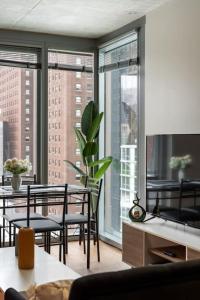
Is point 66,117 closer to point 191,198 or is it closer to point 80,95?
point 80,95

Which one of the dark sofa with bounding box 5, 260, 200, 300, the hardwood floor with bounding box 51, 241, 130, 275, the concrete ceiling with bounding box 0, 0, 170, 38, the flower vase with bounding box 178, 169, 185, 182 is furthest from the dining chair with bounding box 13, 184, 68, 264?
the dark sofa with bounding box 5, 260, 200, 300

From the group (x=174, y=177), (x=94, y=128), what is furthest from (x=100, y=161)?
(x=174, y=177)

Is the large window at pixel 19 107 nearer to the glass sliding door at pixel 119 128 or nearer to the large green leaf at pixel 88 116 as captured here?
the large green leaf at pixel 88 116

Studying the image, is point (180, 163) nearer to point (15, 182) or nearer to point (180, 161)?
point (180, 161)

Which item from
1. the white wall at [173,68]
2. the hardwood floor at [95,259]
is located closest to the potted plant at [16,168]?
the hardwood floor at [95,259]

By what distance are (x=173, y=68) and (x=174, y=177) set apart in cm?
114

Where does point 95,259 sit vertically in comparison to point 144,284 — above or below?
below

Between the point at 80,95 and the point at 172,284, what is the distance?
15.4 ft

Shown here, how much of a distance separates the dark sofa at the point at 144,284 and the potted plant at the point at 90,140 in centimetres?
395

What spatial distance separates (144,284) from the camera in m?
1.48

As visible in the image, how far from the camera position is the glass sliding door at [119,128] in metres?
5.35

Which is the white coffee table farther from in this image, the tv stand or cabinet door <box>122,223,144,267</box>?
cabinet door <box>122,223,144,267</box>

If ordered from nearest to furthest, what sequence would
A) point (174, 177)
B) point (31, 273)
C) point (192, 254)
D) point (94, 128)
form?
1. point (31, 273)
2. point (192, 254)
3. point (174, 177)
4. point (94, 128)

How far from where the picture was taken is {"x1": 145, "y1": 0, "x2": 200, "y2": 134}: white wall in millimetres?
4082
